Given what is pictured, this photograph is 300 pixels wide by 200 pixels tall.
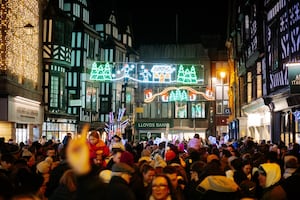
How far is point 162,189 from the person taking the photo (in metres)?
7.36

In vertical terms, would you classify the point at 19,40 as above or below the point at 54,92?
above

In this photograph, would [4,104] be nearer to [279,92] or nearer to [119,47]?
[279,92]

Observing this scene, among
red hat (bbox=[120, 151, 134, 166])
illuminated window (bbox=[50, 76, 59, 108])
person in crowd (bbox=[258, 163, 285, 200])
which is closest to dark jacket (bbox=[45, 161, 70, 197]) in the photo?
red hat (bbox=[120, 151, 134, 166])

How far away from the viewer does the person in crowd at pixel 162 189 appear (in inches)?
290

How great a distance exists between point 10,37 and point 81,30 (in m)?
22.9

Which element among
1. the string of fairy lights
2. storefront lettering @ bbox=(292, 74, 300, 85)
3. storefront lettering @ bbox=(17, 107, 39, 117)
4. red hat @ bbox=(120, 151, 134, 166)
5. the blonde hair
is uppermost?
the string of fairy lights

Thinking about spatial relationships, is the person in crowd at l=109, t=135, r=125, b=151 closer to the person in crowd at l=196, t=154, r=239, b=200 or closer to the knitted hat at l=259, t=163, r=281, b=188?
the knitted hat at l=259, t=163, r=281, b=188

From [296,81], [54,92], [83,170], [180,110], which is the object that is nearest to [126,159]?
[83,170]

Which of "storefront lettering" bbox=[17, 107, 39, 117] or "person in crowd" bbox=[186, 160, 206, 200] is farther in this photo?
"storefront lettering" bbox=[17, 107, 39, 117]

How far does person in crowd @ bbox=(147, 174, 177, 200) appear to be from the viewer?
7.36 metres

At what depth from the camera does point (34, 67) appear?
1517 inches

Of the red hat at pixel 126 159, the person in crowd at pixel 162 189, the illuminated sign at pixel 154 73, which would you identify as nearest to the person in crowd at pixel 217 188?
the person in crowd at pixel 162 189

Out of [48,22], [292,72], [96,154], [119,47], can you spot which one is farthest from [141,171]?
[119,47]

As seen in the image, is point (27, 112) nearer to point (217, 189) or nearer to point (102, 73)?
point (102, 73)
